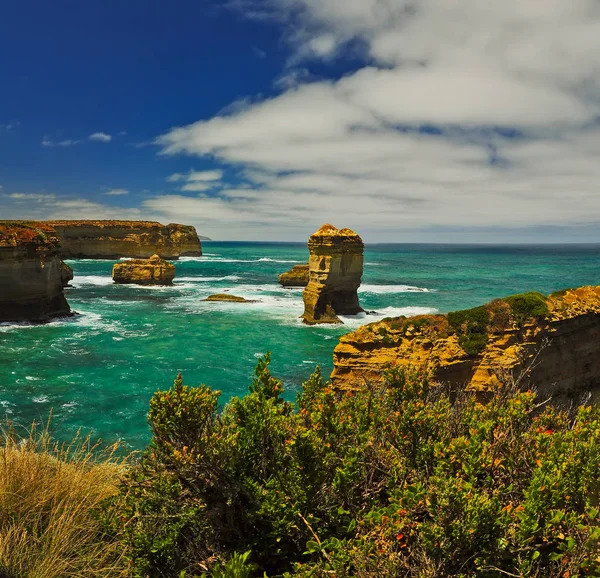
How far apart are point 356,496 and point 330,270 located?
3433 cm

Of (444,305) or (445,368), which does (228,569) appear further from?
(444,305)

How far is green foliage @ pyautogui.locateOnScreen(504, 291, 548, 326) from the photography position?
15.7m

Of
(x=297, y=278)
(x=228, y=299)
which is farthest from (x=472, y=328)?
(x=297, y=278)

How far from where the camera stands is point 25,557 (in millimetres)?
4598

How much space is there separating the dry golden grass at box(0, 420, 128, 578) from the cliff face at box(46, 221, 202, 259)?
10501 centimetres

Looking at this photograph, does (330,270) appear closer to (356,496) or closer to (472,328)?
(472,328)

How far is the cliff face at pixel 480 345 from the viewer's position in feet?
49.6

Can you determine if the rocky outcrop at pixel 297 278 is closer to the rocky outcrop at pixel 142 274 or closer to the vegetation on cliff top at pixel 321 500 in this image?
the rocky outcrop at pixel 142 274

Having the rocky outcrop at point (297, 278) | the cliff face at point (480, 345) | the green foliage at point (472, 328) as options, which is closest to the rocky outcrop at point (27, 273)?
the cliff face at point (480, 345)

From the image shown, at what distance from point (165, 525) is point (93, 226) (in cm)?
11485

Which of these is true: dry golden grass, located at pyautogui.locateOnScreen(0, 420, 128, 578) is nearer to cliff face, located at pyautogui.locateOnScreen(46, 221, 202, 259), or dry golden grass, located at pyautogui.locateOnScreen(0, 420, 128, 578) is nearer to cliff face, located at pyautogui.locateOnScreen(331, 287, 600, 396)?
cliff face, located at pyautogui.locateOnScreen(331, 287, 600, 396)

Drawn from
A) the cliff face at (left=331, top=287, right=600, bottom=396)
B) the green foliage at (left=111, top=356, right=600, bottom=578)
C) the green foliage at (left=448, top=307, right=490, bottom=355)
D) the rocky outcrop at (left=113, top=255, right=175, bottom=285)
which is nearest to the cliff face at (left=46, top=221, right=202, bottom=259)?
the rocky outcrop at (left=113, top=255, right=175, bottom=285)

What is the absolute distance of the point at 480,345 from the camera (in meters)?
15.2

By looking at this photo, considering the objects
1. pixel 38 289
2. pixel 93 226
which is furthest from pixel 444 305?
pixel 93 226
